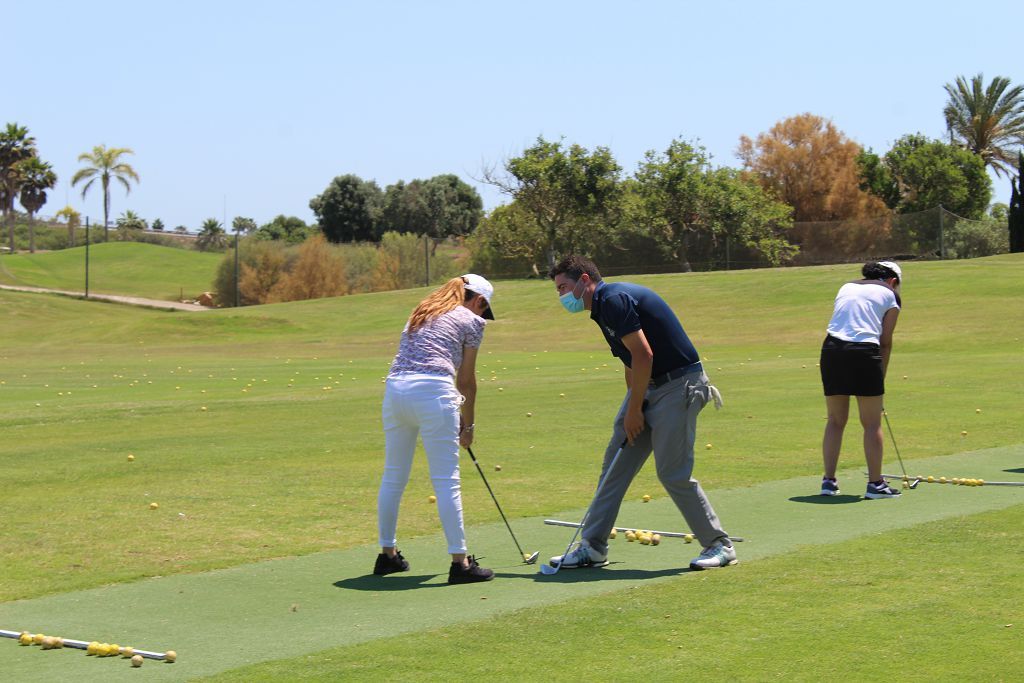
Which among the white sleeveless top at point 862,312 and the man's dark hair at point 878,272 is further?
the man's dark hair at point 878,272

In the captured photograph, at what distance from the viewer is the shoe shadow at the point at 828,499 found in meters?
11.5

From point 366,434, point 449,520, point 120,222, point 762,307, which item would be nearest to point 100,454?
point 366,434

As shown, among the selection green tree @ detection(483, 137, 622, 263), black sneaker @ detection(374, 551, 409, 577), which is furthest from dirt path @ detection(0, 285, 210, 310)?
black sneaker @ detection(374, 551, 409, 577)

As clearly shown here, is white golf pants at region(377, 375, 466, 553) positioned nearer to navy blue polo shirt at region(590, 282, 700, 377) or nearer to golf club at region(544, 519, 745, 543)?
navy blue polo shirt at region(590, 282, 700, 377)

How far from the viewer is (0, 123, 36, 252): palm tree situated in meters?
109

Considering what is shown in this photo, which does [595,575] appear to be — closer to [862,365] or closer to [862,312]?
[862,365]

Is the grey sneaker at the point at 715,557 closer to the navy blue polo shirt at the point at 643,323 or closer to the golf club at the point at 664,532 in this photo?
the golf club at the point at 664,532

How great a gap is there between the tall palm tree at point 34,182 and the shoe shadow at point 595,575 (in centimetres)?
10654

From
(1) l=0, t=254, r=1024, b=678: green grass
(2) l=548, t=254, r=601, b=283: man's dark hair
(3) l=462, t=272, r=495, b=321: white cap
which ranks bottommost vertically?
(1) l=0, t=254, r=1024, b=678: green grass

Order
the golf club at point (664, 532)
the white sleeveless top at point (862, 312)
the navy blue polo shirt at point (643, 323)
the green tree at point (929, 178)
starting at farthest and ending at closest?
the green tree at point (929, 178)
the white sleeveless top at point (862, 312)
the golf club at point (664, 532)
the navy blue polo shirt at point (643, 323)

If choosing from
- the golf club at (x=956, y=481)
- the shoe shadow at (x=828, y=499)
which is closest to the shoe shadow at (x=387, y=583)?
the shoe shadow at (x=828, y=499)

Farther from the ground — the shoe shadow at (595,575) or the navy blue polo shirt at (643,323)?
the navy blue polo shirt at (643,323)

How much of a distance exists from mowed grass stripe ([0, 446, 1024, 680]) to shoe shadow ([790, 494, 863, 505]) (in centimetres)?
13

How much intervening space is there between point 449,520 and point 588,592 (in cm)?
101
